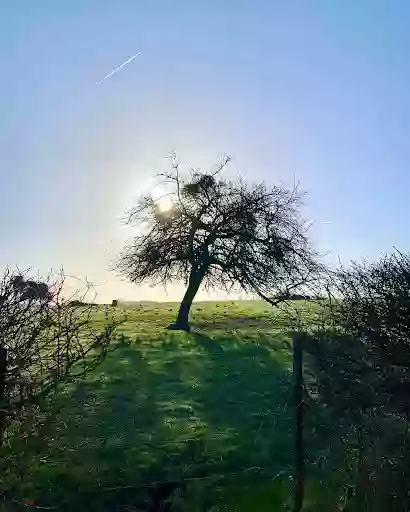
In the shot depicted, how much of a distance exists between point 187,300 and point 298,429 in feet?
57.1

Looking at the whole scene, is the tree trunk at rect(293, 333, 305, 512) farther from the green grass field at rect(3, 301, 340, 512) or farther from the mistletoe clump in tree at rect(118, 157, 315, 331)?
the mistletoe clump in tree at rect(118, 157, 315, 331)

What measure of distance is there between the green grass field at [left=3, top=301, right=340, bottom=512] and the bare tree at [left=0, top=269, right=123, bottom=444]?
1.09 feet

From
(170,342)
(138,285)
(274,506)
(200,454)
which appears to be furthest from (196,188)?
(274,506)

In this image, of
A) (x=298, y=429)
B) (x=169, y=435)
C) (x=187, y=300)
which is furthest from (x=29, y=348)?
(x=187, y=300)

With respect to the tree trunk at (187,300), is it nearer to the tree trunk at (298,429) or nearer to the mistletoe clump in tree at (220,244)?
the mistletoe clump in tree at (220,244)

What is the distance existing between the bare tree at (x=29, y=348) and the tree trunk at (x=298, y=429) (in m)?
3.03

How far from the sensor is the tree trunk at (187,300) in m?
24.0

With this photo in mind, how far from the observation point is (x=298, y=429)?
8164 millimetres

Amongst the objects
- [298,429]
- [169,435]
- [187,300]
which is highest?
[187,300]

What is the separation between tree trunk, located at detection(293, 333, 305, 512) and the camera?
7.84m

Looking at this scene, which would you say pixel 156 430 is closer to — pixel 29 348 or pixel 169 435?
pixel 169 435

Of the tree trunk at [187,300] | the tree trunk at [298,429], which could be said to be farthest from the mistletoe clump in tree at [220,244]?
the tree trunk at [298,429]

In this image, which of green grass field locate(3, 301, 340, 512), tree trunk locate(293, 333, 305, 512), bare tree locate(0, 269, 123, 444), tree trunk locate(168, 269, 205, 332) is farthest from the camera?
tree trunk locate(168, 269, 205, 332)

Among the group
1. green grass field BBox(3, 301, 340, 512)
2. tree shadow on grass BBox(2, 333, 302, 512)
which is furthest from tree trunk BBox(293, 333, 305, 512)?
tree shadow on grass BBox(2, 333, 302, 512)
